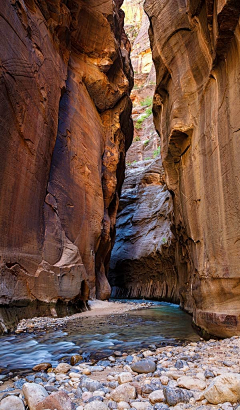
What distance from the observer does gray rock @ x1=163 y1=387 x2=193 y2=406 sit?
2420 millimetres

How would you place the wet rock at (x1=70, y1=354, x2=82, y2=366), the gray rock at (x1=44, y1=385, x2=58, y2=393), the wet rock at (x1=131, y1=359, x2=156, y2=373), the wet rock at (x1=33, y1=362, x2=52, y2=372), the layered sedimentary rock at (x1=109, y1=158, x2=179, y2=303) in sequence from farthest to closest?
the layered sedimentary rock at (x1=109, y1=158, x2=179, y2=303) < the wet rock at (x1=70, y1=354, x2=82, y2=366) < the wet rock at (x1=33, y1=362, x2=52, y2=372) < the wet rock at (x1=131, y1=359, x2=156, y2=373) < the gray rock at (x1=44, y1=385, x2=58, y2=393)

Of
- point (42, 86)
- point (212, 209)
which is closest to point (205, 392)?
point (212, 209)

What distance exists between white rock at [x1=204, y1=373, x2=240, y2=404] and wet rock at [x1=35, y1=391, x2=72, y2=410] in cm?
115

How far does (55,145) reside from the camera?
1154 centimetres

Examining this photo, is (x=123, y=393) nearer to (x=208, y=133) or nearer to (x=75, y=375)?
(x=75, y=375)

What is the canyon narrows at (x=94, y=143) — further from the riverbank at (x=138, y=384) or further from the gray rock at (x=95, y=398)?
the gray rock at (x=95, y=398)

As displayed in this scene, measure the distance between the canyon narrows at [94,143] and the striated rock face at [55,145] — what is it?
51mm

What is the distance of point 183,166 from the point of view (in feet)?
29.2

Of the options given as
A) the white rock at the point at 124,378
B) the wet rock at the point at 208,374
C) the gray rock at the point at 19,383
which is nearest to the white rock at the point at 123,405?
the white rock at the point at 124,378

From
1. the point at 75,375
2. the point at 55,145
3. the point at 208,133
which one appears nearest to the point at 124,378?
the point at 75,375

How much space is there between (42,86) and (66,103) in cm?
283

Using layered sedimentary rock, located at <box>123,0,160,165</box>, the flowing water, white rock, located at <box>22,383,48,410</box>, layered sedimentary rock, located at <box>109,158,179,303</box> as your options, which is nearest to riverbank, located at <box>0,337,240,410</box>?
white rock, located at <box>22,383,48,410</box>

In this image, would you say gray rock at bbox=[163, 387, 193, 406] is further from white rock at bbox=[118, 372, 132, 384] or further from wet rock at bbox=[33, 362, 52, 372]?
wet rock at bbox=[33, 362, 52, 372]

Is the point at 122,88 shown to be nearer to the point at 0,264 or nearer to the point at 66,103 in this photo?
the point at 66,103
